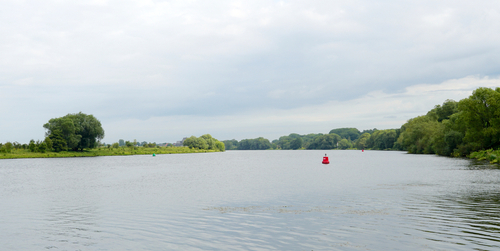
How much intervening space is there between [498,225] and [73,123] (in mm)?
135518

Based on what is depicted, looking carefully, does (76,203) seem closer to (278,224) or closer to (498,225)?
(278,224)

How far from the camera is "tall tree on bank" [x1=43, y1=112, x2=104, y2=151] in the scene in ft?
404

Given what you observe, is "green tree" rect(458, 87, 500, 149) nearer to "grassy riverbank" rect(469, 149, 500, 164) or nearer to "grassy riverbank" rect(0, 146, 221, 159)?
"grassy riverbank" rect(469, 149, 500, 164)

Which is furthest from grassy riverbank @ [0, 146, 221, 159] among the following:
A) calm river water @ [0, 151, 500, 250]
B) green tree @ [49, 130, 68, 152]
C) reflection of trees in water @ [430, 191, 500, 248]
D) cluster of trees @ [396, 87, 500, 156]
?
reflection of trees in water @ [430, 191, 500, 248]

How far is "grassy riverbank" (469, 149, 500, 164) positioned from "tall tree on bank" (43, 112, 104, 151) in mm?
122717

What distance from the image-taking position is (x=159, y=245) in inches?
522

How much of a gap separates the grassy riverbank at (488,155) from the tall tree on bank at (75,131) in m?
123

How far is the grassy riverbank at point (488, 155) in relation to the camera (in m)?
63.8

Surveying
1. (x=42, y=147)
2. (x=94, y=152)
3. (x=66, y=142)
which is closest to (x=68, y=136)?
(x=66, y=142)

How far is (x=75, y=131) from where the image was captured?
130 m

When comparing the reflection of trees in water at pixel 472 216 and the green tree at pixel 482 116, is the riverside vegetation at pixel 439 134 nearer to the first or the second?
the green tree at pixel 482 116

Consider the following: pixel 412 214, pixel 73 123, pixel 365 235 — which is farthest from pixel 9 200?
pixel 73 123

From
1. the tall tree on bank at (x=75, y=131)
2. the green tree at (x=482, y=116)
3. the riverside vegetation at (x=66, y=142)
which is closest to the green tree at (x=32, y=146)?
the riverside vegetation at (x=66, y=142)

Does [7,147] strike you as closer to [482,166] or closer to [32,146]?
[32,146]
